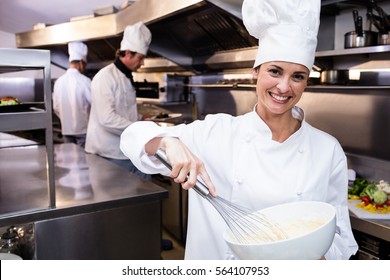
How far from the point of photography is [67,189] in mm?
1358

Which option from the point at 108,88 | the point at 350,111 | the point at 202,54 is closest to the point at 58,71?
the point at 202,54

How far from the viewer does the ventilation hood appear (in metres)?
2.15

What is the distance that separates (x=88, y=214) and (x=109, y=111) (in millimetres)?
1060

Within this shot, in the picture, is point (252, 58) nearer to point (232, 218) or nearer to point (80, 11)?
point (232, 218)

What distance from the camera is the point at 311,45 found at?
2.73 feet

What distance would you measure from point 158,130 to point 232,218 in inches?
9.1

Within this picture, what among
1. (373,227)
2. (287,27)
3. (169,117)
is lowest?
(373,227)

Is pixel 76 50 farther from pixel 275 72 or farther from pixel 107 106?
pixel 275 72

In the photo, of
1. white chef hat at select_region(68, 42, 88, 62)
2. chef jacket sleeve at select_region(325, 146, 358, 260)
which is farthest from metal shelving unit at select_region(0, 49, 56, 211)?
white chef hat at select_region(68, 42, 88, 62)

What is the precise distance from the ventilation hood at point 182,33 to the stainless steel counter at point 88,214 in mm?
927

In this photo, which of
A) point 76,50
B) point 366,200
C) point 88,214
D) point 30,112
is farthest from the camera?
point 76,50

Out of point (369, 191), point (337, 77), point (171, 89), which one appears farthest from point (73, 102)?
point (369, 191)
